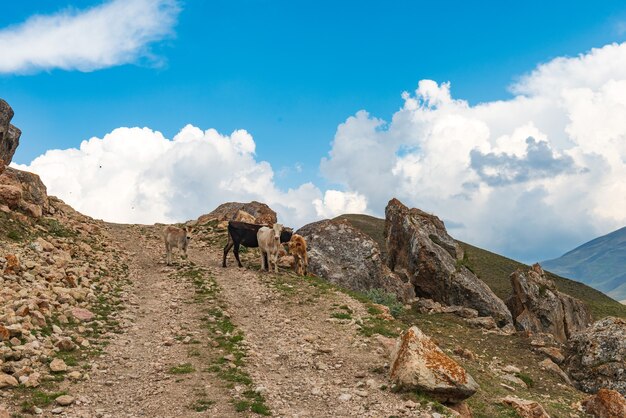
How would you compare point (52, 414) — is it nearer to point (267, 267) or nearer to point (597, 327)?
point (267, 267)

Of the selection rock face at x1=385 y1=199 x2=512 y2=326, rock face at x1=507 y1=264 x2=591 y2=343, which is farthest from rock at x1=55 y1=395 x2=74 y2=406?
rock face at x1=507 y1=264 x2=591 y2=343

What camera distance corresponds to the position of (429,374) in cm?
1189

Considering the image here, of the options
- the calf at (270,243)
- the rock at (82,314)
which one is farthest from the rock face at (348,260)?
the rock at (82,314)

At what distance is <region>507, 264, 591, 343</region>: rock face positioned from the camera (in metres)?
37.2

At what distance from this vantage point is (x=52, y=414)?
400 inches

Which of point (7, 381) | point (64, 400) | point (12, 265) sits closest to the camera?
point (64, 400)

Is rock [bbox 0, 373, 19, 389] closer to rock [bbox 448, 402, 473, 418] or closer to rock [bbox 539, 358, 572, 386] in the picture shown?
rock [bbox 448, 402, 473, 418]

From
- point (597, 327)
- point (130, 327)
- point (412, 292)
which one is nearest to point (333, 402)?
point (130, 327)

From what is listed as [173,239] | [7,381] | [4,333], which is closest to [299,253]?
[173,239]

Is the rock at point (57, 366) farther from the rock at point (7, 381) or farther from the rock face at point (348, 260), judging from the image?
the rock face at point (348, 260)

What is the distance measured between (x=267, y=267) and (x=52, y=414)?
65.6 feet

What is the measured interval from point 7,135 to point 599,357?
53.0m

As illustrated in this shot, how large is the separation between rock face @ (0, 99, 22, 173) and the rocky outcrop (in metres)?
19.5

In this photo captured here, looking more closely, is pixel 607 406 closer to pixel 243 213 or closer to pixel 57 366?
pixel 57 366
